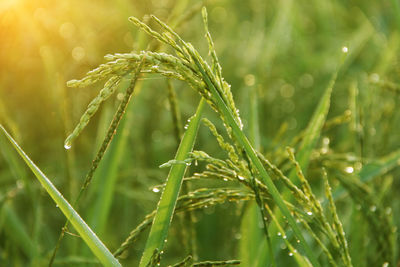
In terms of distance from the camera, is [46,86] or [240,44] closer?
[46,86]

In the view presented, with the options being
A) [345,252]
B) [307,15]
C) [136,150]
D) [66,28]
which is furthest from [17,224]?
[307,15]

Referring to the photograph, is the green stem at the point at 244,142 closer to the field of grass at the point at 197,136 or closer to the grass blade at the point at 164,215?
the field of grass at the point at 197,136

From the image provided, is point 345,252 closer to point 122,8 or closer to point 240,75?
point 122,8

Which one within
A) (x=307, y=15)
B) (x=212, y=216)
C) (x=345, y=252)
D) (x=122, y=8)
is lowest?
(x=212, y=216)

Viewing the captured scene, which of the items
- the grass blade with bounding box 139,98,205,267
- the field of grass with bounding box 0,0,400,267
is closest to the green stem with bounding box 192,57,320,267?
the field of grass with bounding box 0,0,400,267

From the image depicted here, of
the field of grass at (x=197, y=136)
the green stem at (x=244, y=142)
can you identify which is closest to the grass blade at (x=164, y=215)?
the field of grass at (x=197, y=136)

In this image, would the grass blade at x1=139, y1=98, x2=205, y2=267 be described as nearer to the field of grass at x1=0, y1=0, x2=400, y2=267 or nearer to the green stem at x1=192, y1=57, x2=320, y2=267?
the field of grass at x1=0, y1=0, x2=400, y2=267

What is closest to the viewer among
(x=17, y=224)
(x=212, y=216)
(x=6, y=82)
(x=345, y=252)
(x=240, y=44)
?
(x=345, y=252)

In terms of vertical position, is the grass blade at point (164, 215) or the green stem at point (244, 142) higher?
the green stem at point (244, 142)
